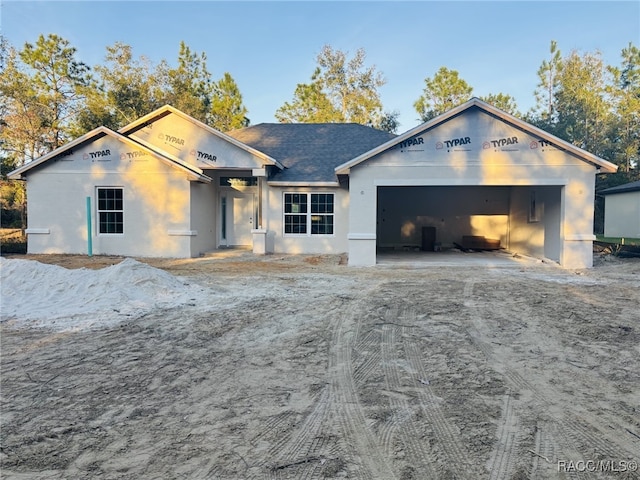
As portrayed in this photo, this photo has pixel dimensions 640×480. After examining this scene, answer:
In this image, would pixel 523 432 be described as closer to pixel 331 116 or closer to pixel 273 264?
pixel 273 264

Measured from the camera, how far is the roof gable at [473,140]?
39.5ft

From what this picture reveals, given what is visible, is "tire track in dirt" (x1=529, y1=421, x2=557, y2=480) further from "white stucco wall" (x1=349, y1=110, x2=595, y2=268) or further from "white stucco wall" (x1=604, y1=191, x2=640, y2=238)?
"white stucco wall" (x1=604, y1=191, x2=640, y2=238)

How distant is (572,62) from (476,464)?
45.0 metres

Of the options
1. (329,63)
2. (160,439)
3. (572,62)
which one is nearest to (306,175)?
(160,439)

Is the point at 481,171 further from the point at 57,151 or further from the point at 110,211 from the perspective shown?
the point at 57,151

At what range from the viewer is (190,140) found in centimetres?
1664

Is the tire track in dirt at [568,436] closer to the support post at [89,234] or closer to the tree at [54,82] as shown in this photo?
the support post at [89,234]

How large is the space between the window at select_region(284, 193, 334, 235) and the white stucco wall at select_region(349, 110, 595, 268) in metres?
3.73

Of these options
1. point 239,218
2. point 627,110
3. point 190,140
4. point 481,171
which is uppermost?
point 627,110

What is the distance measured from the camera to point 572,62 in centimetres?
3741

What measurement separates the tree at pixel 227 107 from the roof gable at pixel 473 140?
1092 inches

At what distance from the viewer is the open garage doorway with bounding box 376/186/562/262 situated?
59.7ft

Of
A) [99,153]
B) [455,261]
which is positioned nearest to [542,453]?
[455,261]

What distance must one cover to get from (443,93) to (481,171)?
99.9 feet
